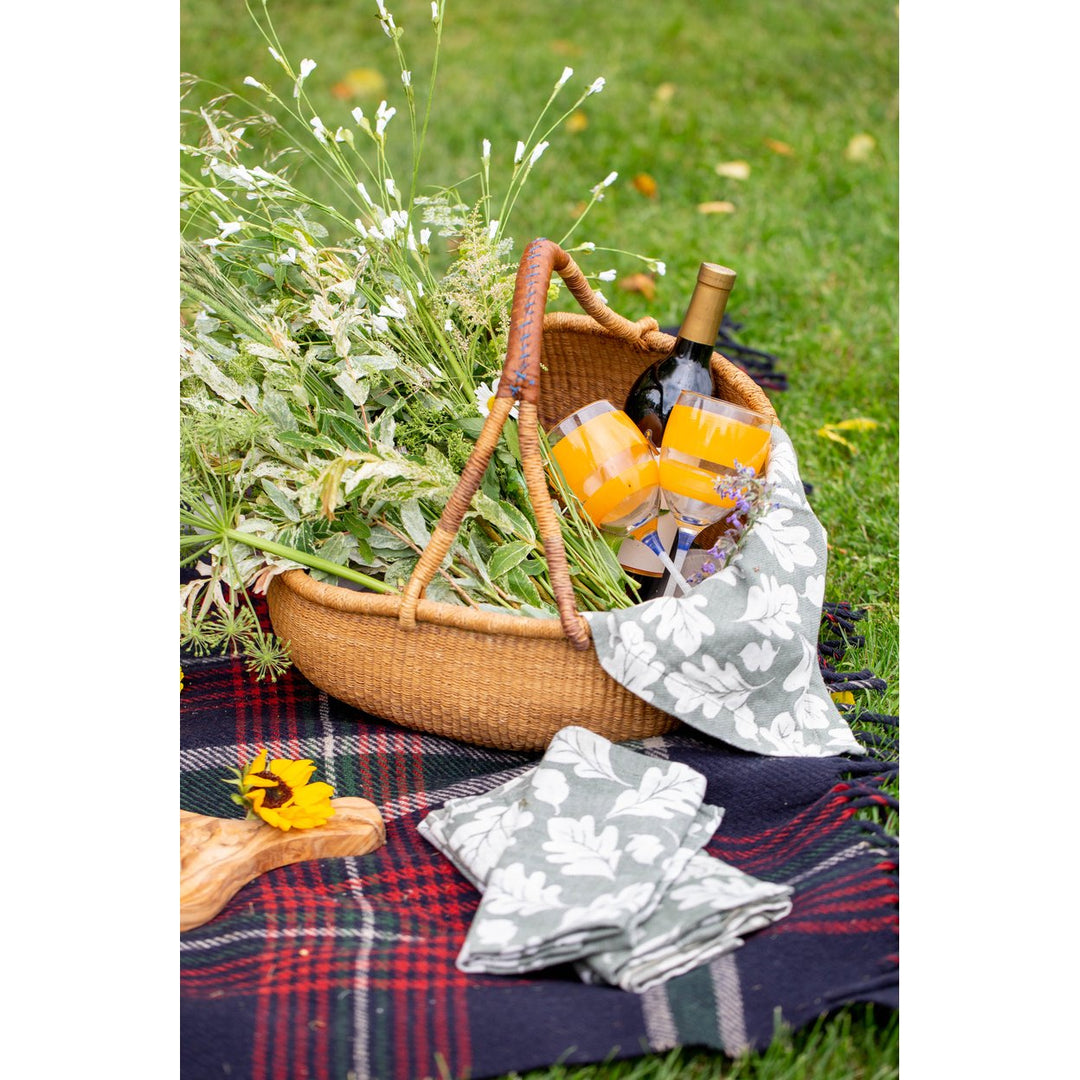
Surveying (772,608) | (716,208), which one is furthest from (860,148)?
(772,608)

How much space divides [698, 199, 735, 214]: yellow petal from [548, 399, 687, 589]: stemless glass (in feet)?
6.33

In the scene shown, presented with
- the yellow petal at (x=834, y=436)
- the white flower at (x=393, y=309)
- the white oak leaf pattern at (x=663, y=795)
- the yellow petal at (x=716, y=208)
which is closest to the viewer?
the white oak leaf pattern at (x=663, y=795)

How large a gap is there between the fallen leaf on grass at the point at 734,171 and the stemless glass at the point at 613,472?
2.19 m

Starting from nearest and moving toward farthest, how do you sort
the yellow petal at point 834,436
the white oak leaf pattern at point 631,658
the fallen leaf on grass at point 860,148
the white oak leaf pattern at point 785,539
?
1. the white oak leaf pattern at point 631,658
2. the white oak leaf pattern at point 785,539
3. the yellow petal at point 834,436
4. the fallen leaf on grass at point 860,148

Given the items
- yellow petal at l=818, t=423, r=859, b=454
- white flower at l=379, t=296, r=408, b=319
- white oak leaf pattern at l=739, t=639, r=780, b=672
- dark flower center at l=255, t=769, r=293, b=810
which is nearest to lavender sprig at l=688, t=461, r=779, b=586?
white oak leaf pattern at l=739, t=639, r=780, b=672

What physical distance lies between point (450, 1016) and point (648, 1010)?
18 cm

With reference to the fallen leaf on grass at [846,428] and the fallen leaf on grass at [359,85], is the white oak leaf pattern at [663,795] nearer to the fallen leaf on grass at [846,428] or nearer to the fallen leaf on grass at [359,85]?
the fallen leaf on grass at [846,428]

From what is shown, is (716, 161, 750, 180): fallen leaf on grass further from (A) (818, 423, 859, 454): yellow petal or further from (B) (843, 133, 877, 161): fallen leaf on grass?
(A) (818, 423, 859, 454): yellow petal

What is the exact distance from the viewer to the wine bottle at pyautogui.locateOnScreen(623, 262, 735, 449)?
167cm

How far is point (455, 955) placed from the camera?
3.75ft

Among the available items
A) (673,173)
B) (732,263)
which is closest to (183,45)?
(673,173)

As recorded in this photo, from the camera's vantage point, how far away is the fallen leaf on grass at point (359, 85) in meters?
4.03

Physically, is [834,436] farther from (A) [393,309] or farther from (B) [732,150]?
(B) [732,150]

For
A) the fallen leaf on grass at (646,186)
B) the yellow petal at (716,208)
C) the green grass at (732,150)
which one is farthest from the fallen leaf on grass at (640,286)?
the fallen leaf on grass at (646,186)
